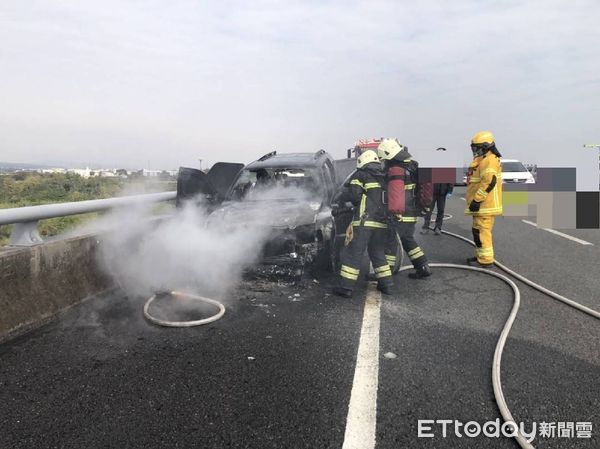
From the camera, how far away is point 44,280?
4.30 metres

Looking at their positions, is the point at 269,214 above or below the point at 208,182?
below

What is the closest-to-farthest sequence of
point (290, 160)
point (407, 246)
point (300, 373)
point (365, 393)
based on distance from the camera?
1. point (365, 393)
2. point (300, 373)
3. point (407, 246)
4. point (290, 160)

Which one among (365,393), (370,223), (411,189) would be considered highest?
(411,189)

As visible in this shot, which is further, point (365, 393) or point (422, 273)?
point (422, 273)

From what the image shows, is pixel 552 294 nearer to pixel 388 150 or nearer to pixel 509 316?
pixel 509 316

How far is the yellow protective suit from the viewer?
620 centimetres

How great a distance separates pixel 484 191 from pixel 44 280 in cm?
548

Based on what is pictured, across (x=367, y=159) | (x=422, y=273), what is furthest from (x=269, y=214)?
(x=422, y=273)

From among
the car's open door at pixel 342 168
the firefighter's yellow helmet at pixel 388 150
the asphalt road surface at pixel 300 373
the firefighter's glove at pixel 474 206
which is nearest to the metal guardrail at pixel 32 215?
the asphalt road surface at pixel 300 373

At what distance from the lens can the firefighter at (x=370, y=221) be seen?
5.22 meters

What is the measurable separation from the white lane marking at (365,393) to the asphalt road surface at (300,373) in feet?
0.04

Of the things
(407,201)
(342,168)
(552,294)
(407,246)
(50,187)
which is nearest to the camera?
(552,294)

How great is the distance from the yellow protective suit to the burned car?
2040 mm

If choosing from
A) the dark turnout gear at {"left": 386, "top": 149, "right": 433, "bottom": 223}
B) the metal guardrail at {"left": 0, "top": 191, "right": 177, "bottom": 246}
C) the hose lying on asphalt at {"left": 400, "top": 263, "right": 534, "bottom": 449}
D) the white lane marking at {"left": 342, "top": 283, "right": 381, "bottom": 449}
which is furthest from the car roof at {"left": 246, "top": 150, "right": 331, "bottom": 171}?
the white lane marking at {"left": 342, "top": 283, "right": 381, "bottom": 449}
